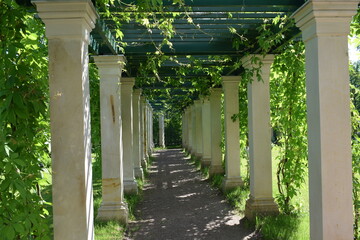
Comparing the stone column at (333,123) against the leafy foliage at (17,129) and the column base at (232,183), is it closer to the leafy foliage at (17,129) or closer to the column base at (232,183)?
the leafy foliage at (17,129)

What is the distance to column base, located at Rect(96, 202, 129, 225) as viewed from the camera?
748 centimetres

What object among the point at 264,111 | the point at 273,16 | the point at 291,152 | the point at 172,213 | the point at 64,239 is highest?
the point at 273,16

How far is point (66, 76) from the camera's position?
148 inches

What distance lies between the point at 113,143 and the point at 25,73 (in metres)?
4.10

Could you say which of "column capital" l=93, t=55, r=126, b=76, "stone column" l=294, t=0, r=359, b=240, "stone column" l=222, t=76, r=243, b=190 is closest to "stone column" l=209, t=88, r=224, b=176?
"stone column" l=222, t=76, r=243, b=190

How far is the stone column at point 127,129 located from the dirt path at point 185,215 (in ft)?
2.16

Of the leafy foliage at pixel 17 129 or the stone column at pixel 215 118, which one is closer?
the leafy foliage at pixel 17 129

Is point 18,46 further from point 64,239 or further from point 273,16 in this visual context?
point 273,16

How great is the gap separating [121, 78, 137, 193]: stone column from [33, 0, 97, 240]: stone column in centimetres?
620

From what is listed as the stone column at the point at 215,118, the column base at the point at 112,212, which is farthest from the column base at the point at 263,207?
the stone column at the point at 215,118

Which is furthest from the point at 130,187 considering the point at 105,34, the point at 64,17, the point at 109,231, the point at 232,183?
the point at 64,17

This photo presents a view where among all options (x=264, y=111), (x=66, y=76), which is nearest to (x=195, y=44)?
(x=264, y=111)

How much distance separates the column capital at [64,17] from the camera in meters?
3.67

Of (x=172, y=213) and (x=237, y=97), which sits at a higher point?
(x=237, y=97)
